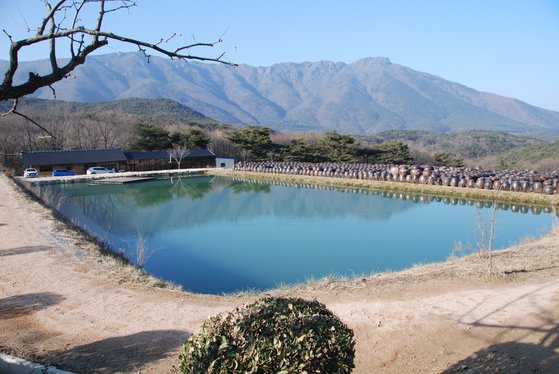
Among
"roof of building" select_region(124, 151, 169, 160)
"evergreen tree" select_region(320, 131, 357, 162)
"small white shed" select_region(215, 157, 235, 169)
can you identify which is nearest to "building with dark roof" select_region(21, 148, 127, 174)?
"roof of building" select_region(124, 151, 169, 160)

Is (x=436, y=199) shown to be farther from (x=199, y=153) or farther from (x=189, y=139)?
(x=189, y=139)

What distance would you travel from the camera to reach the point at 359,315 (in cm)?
553

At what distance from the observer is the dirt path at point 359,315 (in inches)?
174

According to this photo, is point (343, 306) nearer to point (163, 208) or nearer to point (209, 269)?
point (209, 269)

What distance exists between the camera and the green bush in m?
2.78

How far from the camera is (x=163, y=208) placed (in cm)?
2006

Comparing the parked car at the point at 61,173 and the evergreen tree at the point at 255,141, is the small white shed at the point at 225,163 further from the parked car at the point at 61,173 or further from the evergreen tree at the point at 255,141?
the parked car at the point at 61,173

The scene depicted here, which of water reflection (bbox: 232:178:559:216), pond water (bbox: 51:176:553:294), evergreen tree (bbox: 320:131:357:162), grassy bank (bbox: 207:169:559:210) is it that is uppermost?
evergreen tree (bbox: 320:131:357:162)

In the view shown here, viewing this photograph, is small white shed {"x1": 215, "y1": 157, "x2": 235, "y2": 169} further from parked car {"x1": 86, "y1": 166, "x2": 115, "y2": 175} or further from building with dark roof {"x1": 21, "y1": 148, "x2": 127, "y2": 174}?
parked car {"x1": 86, "y1": 166, "x2": 115, "y2": 175}

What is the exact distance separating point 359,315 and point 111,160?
33.5 meters

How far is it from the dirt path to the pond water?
78.2 inches

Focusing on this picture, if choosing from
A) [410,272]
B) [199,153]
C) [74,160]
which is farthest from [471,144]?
[410,272]

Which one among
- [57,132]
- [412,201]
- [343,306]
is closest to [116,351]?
[343,306]

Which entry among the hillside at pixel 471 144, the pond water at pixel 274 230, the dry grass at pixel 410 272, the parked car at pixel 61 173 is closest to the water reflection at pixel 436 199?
the pond water at pixel 274 230
